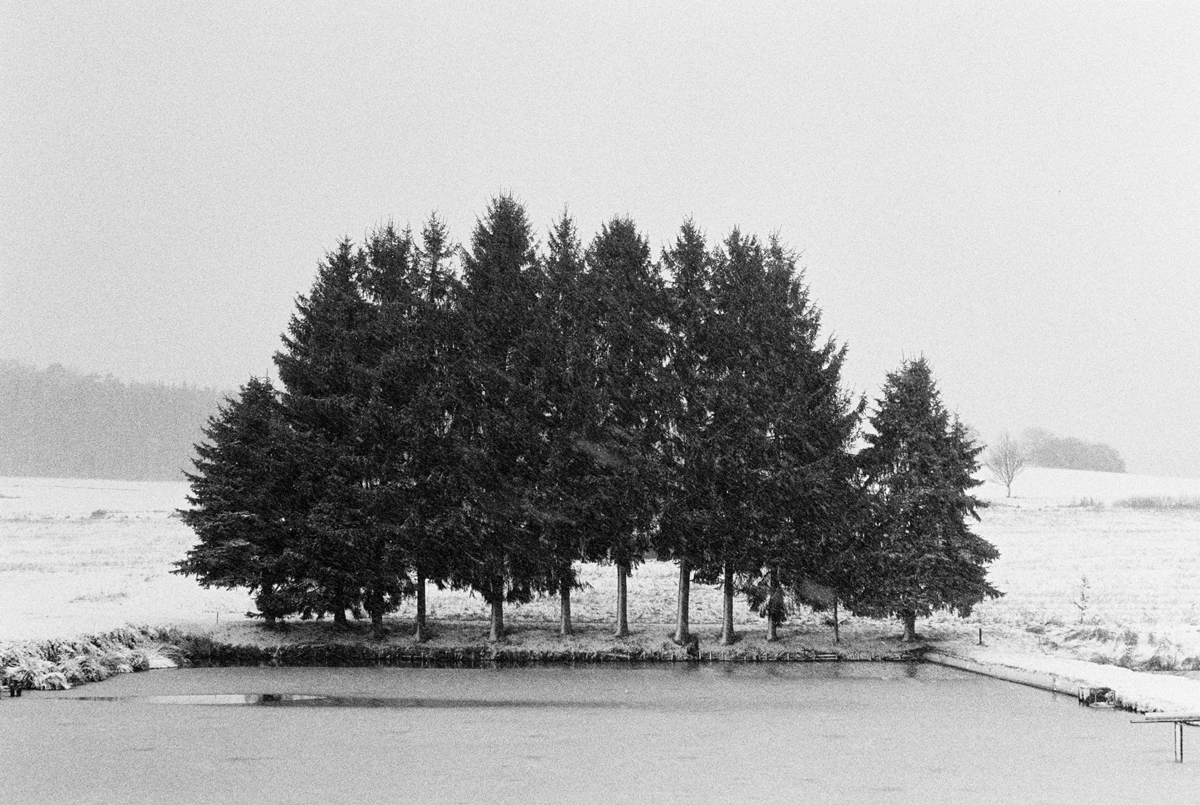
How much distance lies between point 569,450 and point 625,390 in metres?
2.85

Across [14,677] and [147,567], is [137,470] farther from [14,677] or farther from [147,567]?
[14,677]

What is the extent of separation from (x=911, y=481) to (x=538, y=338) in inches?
515

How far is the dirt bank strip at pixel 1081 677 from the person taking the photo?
73.2 feet

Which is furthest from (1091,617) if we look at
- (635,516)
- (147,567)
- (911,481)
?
(147,567)

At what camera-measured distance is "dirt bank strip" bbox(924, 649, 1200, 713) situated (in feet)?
73.2

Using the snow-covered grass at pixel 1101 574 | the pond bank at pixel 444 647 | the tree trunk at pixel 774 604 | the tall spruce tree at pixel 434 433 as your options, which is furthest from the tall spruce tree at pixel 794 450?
the tall spruce tree at pixel 434 433

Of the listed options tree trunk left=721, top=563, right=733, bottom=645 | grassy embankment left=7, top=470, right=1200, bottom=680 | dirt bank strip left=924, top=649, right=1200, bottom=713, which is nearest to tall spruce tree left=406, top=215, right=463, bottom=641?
grassy embankment left=7, top=470, right=1200, bottom=680

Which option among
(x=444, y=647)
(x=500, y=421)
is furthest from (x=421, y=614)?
(x=500, y=421)

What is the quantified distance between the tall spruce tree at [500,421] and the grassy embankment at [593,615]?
8.07ft

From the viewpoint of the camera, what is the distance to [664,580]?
152ft

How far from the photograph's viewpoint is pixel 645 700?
24562mm

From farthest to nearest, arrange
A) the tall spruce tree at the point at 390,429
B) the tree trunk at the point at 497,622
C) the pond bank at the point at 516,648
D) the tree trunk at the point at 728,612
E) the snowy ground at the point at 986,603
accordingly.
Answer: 1. the tree trunk at the point at 728,612
2. the tree trunk at the point at 497,622
3. the tall spruce tree at the point at 390,429
4. the snowy ground at the point at 986,603
5. the pond bank at the point at 516,648

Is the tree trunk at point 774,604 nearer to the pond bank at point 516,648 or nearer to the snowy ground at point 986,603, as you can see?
the pond bank at point 516,648

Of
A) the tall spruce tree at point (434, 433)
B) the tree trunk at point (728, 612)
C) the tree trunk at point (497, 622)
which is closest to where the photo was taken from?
the tall spruce tree at point (434, 433)
